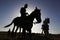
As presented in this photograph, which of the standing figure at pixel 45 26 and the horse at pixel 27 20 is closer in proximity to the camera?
the horse at pixel 27 20

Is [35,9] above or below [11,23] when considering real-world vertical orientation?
above

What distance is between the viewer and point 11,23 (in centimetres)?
1380

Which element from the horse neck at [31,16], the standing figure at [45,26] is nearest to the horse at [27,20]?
the horse neck at [31,16]

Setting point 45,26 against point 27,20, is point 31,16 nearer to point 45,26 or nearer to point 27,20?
point 27,20

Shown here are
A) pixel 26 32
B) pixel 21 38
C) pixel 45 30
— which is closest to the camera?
pixel 21 38

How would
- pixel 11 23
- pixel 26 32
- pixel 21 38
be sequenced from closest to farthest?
pixel 21 38 < pixel 26 32 < pixel 11 23

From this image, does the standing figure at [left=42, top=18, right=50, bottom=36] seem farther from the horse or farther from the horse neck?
the horse neck

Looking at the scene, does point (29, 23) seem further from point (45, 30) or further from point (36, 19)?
point (45, 30)

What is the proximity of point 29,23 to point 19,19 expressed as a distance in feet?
3.02

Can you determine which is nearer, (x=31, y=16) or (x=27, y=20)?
(x=31, y=16)

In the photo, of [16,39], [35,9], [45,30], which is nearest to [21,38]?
[16,39]

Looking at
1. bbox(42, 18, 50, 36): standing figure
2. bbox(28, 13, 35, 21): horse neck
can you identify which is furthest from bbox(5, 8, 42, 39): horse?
bbox(42, 18, 50, 36): standing figure

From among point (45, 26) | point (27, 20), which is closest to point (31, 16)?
point (27, 20)

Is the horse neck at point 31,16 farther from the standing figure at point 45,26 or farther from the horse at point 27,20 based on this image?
the standing figure at point 45,26
